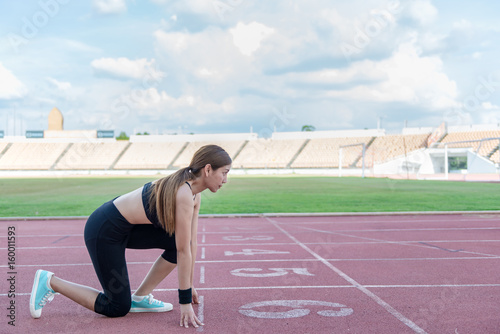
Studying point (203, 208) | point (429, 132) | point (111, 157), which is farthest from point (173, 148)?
point (203, 208)

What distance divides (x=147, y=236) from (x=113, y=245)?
29 cm

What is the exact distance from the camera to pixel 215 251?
320 inches

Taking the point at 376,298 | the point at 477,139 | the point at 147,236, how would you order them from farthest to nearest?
1. the point at 477,139
2. the point at 376,298
3. the point at 147,236

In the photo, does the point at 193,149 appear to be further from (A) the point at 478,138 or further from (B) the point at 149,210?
(B) the point at 149,210

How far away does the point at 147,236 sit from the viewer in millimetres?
4246

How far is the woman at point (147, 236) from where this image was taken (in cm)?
384

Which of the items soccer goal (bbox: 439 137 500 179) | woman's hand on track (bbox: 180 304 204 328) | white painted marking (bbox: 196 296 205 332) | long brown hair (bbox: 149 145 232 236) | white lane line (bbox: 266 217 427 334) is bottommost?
white painted marking (bbox: 196 296 205 332)

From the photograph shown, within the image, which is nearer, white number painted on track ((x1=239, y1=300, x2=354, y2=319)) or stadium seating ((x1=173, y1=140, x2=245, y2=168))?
white number painted on track ((x1=239, y1=300, x2=354, y2=319))

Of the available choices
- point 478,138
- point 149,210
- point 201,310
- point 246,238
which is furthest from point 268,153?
point 149,210

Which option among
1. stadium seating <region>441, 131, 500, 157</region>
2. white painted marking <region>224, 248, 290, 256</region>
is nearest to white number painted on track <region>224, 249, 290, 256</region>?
white painted marking <region>224, 248, 290, 256</region>

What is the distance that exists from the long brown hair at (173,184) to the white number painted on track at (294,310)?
1.25 m

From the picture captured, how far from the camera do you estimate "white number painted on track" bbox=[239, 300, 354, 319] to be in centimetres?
445

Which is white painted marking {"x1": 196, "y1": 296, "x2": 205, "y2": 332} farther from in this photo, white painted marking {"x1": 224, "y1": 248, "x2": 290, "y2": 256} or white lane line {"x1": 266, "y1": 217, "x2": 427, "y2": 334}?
white painted marking {"x1": 224, "y1": 248, "x2": 290, "y2": 256}

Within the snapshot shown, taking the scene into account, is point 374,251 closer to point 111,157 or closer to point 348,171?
point 348,171
